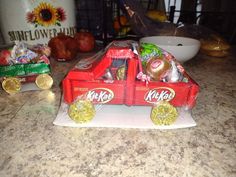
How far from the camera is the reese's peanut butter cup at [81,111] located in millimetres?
342

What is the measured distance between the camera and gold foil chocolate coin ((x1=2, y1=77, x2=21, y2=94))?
45 centimetres

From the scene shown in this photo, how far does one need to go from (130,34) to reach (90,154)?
0.73m

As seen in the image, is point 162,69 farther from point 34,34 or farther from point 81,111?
point 34,34

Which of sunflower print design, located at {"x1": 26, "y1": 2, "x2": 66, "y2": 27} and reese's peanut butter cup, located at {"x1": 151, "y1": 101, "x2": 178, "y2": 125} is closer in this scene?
reese's peanut butter cup, located at {"x1": 151, "y1": 101, "x2": 178, "y2": 125}

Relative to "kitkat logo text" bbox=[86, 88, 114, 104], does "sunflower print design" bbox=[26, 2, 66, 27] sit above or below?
above

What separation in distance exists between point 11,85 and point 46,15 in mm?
364

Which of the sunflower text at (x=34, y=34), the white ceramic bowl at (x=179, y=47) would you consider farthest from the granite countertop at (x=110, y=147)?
the sunflower text at (x=34, y=34)

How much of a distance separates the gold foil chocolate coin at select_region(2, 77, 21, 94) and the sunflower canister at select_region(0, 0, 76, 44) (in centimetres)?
34

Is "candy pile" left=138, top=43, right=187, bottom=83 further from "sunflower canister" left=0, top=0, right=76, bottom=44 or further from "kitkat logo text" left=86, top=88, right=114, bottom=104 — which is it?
"sunflower canister" left=0, top=0, right=76, bottom=44

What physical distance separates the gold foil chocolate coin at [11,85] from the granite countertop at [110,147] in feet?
0.11

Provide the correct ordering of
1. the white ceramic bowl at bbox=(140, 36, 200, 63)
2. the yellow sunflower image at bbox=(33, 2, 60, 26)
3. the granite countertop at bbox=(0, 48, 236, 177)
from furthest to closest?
the yellow sunflower image at bbox=(33, 2, 60, 26) → the white ceramic bowl at bbox=(140, 36, 200, 63) → the granite countertop at bbox=(0, 48, 236, 177)

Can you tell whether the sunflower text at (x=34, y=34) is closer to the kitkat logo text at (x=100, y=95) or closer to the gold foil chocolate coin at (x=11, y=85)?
the gold foil chocolate coin at (x=11, y=85)

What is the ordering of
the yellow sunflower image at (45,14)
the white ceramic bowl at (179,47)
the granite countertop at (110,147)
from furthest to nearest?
the yellow sunflower image at (45,14), the white ceramic bowl at (179,47), the granite countertop at (110,147)

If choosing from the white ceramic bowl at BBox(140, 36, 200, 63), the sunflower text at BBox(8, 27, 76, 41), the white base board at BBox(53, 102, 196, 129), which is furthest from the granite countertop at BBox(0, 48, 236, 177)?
the sunflower text at BBox(8, 27, 76, 41)
